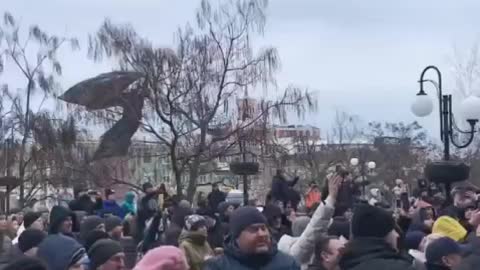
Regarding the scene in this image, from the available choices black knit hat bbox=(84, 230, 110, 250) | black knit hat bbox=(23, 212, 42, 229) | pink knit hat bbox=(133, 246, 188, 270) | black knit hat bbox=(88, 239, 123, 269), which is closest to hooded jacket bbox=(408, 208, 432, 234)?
black knit hat bbox=(84, 230, 110, 250)

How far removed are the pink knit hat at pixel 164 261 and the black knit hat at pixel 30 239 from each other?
3.44m

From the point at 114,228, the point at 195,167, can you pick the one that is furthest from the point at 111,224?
the point at 195,167

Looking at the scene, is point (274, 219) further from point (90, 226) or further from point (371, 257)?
point (371, 257)

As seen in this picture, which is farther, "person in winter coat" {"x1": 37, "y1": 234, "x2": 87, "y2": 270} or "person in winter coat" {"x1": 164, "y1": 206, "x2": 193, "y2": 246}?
"person in winter coat" {"x1": 164, "y1": 206, "x2": 193, "y2": 246}

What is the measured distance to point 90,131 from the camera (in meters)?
36.8

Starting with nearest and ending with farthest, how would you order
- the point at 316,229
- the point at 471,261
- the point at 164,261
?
the point at 164,261 → the point at 471,261 → the point at 316,229

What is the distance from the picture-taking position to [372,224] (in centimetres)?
623

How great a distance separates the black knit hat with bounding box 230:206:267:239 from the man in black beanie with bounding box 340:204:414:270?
3.00 feet

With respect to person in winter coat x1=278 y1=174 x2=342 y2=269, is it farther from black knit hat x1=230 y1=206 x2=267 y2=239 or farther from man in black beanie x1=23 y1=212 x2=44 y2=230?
man in black beanie x1=23 y1=212 x2=44 y2=230

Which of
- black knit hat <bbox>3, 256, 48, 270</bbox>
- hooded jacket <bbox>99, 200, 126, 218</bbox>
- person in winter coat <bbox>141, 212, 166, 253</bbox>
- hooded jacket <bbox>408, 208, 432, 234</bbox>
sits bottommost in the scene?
hooded jacket <bbox>99, 200, 126, 218</bbox>

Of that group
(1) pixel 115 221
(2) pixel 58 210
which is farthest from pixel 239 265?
(1) pixel 115 221

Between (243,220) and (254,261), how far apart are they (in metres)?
0.30

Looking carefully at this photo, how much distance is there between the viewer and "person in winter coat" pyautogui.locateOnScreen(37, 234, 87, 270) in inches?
295

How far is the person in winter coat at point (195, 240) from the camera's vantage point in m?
9.57
